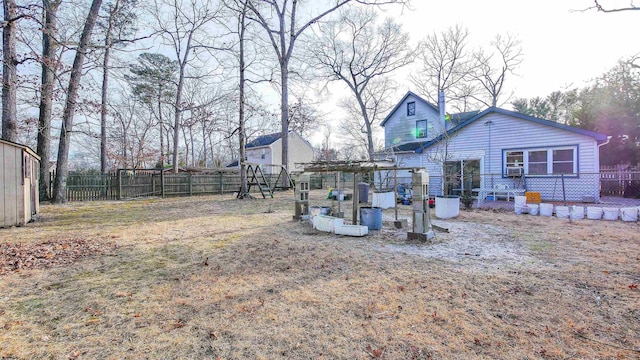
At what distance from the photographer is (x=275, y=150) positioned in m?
36.2

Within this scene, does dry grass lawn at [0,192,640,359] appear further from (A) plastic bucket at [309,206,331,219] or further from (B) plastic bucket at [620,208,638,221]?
(B) plastic bucket at [620,208,638,221]

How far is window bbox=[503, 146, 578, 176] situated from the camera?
12030 mm

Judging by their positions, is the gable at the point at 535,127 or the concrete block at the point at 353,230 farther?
the gable at the point at 535,127

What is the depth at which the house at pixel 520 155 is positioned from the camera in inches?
458

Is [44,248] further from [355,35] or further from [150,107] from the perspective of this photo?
[150,107]

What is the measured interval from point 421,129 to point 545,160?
940 centimetres

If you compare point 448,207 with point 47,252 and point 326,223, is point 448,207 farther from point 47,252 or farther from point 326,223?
point 47,252

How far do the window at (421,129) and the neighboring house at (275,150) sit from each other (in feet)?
56.3

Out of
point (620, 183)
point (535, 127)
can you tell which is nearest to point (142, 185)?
point (535, 127)

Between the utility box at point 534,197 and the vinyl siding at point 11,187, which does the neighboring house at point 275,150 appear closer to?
the utility box at point 534,197

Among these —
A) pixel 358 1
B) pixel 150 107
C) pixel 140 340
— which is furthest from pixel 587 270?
pixel 150 107

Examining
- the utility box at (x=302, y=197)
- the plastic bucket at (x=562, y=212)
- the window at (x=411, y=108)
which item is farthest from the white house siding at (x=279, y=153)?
the plastic bucket at (x=562, y=212)

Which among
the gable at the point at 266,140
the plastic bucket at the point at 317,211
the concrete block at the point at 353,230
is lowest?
the concrete block at the point at 353,230

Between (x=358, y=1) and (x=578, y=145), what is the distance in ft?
41.5
